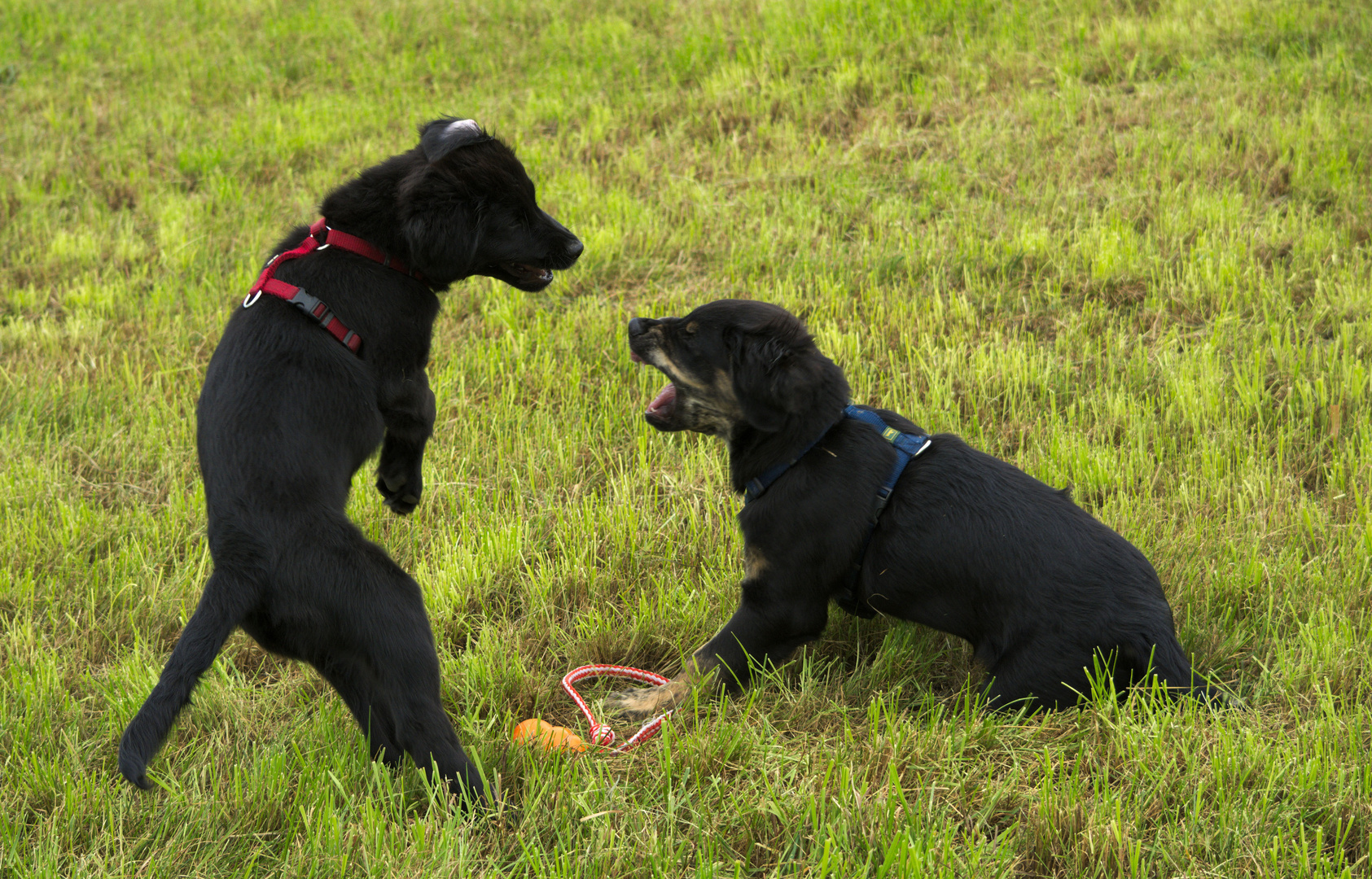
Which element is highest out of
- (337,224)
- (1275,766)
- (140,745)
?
(337,224)

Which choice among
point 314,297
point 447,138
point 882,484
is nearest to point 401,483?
point 314,297

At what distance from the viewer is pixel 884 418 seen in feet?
12.3

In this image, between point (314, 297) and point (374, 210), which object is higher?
point (374, 210)

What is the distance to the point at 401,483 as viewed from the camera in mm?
3715

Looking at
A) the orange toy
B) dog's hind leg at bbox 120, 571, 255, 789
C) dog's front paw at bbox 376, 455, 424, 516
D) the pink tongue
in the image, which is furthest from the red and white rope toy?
dog's hind leg at bbox 120, 571, 255, 789

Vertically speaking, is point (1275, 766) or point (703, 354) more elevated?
point (703, 354)

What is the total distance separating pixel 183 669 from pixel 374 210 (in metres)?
1.62

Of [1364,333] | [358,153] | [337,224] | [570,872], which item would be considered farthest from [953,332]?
[358,153]

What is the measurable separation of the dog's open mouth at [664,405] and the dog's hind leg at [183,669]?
5.28 ft

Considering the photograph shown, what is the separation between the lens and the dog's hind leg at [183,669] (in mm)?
2377

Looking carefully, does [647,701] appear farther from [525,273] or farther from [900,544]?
[525,273]

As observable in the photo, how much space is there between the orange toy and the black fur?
321mm

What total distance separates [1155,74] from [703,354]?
284 inches

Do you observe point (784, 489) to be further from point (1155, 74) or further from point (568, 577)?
point (1155, 74)
